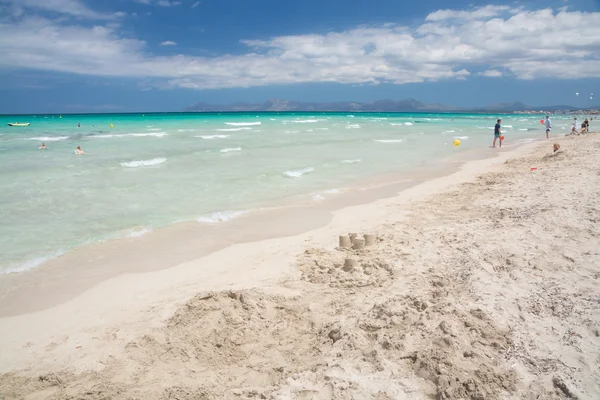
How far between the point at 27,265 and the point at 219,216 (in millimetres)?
3857

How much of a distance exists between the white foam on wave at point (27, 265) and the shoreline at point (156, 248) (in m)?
0.07

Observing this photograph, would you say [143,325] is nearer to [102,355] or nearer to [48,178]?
[102,355]

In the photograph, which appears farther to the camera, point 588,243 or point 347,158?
point 347,158

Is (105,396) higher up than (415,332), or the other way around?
(415,332)

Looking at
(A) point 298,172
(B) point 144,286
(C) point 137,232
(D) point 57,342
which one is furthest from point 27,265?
(A) point 298,172

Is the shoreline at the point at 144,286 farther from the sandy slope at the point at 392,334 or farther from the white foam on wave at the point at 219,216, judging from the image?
the white foam on wave at the point at 219,216

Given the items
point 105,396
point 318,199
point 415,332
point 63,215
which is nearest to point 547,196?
point 318,199

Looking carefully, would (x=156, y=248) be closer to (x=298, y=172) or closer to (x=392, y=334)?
(x=392, y=334)

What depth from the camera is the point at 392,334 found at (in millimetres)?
3586

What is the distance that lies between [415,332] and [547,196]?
21.0 ft

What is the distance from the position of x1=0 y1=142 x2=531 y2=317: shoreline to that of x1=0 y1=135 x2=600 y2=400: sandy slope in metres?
2.00

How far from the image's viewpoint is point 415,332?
11.6 feet

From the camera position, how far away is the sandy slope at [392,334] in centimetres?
301

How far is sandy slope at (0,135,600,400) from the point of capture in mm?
3014
